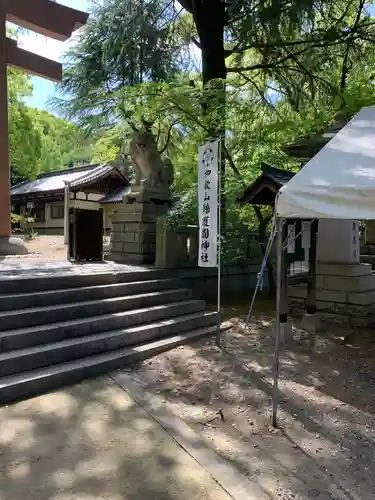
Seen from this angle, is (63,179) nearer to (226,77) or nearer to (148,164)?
(226,77)

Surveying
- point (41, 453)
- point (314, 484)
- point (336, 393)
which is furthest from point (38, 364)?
point (336, 393)

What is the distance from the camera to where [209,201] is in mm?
5855

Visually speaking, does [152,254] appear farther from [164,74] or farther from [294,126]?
[164,74]

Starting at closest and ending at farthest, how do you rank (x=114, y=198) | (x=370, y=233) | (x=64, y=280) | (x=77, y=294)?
(x=77, y=294) < (x=64, y=280) < (x=370, y=233) < (x=114, y=198)

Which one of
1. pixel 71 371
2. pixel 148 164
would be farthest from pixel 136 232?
pixel 71 371

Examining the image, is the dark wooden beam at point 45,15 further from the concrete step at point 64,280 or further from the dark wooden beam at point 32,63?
the concrete step at point 64,280

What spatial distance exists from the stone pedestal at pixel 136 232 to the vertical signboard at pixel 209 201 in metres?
2.34

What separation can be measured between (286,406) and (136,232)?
16.6ft

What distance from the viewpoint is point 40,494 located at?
8.18ft

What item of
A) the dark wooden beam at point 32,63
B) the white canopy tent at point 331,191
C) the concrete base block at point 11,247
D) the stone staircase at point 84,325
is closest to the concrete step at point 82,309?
the stone staircase at point 84,325

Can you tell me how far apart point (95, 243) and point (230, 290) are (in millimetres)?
3161

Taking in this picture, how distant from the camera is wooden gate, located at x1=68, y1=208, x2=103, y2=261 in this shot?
8.64 m

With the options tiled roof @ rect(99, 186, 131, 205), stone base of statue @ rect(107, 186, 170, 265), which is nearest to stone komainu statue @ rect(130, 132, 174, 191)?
stone base of statue @ rect(107, 186, 170, 265)

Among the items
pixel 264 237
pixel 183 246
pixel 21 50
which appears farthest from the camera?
pixel 21 50
